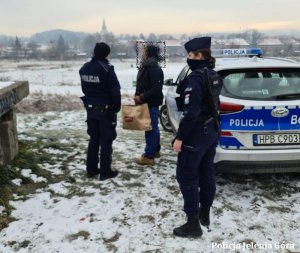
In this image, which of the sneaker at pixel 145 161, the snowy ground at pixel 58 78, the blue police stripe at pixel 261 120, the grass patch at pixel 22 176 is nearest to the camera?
the blue police stripe at pixel 261 120

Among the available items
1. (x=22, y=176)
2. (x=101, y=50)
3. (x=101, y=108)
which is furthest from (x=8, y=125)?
(x=101, y=50)

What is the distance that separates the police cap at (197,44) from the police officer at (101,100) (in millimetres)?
1552

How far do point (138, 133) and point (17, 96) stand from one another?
119 inches

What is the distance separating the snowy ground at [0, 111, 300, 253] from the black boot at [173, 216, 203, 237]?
0.07 m

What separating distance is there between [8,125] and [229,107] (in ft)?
10.4

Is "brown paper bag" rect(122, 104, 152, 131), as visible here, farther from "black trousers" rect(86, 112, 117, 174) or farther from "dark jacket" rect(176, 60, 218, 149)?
"dark jacket" rect(176, 60, 218, 149)

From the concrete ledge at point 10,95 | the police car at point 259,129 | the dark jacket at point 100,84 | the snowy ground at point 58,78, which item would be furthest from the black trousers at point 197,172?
the snowy ground at point 58,78

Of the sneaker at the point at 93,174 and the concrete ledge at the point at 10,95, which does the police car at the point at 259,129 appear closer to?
the sneaker at the point at 93,174

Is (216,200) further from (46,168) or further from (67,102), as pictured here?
(67,102)

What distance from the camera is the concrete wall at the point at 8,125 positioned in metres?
5.25

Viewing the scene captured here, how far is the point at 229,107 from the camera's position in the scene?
4281 mm

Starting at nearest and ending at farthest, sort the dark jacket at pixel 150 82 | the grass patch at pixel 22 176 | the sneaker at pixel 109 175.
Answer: the grass patch at pixel 22 176 < the sneaker at pixel 109 175 < the dark jacket at pixel 150 82

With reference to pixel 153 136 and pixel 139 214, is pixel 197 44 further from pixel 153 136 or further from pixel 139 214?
pixel 153 136

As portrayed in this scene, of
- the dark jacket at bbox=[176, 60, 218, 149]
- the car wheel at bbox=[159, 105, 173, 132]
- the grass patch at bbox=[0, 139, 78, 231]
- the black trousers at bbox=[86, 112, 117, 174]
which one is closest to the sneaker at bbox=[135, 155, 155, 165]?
the black trousers at bbox=[86, 112, 117, 174]
